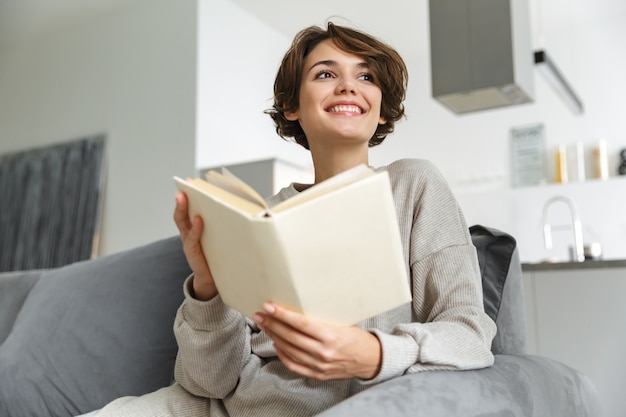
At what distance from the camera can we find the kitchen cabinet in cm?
234

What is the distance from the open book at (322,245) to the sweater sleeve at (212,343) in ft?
0.79

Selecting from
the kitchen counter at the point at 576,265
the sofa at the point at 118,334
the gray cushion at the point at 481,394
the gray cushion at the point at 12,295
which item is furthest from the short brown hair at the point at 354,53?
the kitchen counter at the point at 576,265

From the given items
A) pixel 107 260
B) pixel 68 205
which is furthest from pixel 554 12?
pixel 107 260

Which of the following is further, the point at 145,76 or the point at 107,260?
the point at 145,76

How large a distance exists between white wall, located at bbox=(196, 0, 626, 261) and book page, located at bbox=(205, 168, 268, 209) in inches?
152

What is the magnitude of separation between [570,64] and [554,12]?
49 centimetres

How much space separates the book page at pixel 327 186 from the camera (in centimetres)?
78

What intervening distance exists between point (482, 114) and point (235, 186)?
5.27 m

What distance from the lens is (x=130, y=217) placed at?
16.3 ft

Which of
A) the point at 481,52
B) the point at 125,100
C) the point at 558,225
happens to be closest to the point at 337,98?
the point at 481,52

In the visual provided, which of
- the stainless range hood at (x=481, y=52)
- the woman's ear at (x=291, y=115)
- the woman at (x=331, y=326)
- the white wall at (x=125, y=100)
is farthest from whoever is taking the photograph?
the white wall at (x=125, y=100)

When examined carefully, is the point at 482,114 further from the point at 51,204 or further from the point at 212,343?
the point at 212,343

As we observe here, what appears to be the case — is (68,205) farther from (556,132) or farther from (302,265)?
(302,265)

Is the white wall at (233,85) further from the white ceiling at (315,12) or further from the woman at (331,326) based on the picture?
the woman at (331,326)
